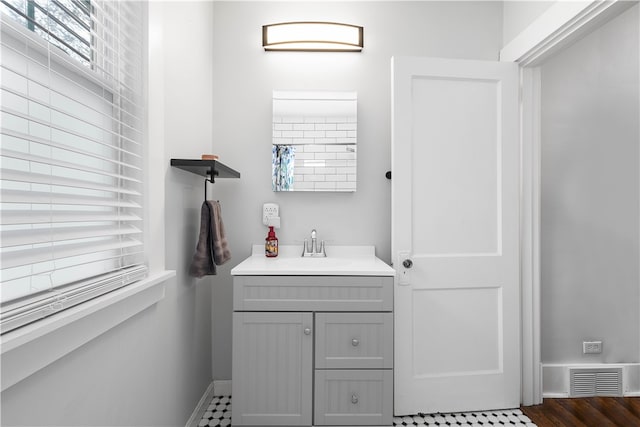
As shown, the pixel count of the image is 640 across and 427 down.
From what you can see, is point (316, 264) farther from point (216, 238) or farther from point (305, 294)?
point (216, 238)

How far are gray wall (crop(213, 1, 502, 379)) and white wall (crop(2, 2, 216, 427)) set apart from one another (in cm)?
Answer: 13

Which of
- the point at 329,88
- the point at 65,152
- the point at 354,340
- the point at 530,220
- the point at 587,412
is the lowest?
the point at 587,412

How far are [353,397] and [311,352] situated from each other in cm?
28

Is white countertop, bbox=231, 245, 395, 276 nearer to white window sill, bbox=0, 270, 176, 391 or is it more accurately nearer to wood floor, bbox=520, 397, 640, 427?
white window sill, bbox=0, 270, 176, 391

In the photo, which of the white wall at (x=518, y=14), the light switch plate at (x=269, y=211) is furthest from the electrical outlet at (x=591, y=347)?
the light switch plate at (x=269, y=211)

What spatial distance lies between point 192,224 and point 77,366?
0.87 m

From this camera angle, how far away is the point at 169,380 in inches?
52.7

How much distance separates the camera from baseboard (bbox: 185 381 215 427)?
157 centimetres

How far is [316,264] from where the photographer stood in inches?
65.8

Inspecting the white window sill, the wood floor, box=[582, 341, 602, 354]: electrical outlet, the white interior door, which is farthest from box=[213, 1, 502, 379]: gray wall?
box=[582, 341, 602, 354]: electrical outlet

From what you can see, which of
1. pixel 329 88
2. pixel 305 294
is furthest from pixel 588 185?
pixel 305 294

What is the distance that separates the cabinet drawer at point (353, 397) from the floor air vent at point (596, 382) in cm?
128

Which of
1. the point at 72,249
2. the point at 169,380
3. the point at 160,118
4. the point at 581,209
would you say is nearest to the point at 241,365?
the point at 169,380

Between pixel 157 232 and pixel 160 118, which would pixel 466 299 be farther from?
pixel 160 118
